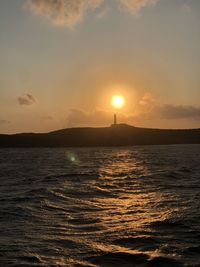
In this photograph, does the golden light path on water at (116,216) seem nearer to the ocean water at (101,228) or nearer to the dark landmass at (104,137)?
the ocean water at (101,228)

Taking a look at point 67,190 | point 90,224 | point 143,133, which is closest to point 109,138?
point 143,133

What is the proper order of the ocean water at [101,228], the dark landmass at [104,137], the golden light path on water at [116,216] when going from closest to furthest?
the ocean water at [101,228], the golden light path on water at [116,216], the dark landmass at [104,137]

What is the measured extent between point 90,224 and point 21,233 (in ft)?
7.87

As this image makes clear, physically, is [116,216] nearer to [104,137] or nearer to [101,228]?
[101,228]

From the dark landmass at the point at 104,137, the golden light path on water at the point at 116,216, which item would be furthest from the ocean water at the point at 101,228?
the dark landmass at the point at 104,137

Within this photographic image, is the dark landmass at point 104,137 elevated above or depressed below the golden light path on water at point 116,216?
above

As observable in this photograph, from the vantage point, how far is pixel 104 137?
159 metres

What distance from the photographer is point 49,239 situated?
1209 centimetres

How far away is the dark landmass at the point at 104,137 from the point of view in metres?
150

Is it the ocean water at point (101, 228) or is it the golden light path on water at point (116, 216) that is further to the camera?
the golden light path on water at point (116, 216)

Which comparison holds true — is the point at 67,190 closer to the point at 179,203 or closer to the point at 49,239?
the point at 179,203

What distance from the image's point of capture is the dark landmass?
5902 inches

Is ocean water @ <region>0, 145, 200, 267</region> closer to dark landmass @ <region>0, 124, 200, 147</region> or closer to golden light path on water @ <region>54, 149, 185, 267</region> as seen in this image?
golden light path on water @ <region>54, 149, 185, 267</region>

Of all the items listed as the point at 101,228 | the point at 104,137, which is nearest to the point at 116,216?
the point at 101,228
